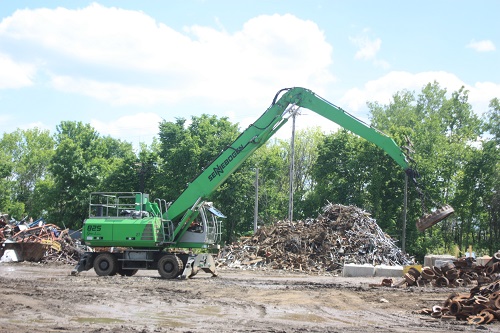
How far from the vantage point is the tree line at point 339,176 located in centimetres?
4953

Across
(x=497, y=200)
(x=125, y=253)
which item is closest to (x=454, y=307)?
(x=125, y=253)

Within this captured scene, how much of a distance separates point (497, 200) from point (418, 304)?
3949 centimetres

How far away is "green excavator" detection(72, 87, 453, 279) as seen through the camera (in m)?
21.5

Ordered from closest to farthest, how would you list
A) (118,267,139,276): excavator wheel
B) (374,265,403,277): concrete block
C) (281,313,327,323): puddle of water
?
(281,313,327,323): puddle of water < (118,267,139,276): excavator wheel < (374,265,403,277): concrete block

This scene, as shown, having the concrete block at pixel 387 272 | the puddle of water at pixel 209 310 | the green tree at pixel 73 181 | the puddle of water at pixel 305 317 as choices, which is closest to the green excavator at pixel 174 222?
the puddle of water at pixel 209 310

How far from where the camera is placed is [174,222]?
73.8 ft

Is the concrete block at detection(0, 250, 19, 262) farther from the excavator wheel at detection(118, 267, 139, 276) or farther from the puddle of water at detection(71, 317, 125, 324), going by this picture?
the puddle of water at detection(71, 317, 125, 324)

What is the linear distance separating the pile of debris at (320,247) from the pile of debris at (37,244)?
847 cm

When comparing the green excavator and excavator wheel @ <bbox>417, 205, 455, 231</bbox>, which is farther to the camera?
the green excavator

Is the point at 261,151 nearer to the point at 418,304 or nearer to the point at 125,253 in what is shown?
the point at 125,253

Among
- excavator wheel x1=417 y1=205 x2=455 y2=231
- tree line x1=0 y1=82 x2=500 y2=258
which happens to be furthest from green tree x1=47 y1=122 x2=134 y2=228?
excavator wheel x1=417 y1=205 x2=455 y2=231

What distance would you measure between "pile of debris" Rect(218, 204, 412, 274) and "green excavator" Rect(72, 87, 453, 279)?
851 centimetres

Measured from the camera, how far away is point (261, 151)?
63625mm

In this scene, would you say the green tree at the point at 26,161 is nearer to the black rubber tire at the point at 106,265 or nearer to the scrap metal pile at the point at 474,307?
the black rubber tire at the point at 106,265
